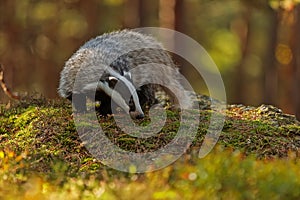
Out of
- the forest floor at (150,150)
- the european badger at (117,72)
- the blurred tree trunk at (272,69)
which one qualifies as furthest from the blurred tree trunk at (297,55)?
the european badger at (117,72)

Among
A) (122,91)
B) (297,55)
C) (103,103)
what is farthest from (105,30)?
(122,91)

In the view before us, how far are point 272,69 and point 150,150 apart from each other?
53.9ft

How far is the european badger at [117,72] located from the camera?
7.79 metres

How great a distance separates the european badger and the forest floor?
248mm

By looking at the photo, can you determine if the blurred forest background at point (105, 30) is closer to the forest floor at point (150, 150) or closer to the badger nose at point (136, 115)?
the forest floor at point (150, 150)

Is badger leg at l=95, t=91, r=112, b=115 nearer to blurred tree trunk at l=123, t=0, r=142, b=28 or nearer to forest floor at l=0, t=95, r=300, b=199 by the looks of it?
forest floor at l=0, t=95, r=300, b=199

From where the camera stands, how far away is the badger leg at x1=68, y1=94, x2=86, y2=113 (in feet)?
26.7

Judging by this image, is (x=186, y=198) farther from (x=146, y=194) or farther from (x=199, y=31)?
(x=199, y=31)

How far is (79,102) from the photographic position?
26.9 ft

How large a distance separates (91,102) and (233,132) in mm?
1791

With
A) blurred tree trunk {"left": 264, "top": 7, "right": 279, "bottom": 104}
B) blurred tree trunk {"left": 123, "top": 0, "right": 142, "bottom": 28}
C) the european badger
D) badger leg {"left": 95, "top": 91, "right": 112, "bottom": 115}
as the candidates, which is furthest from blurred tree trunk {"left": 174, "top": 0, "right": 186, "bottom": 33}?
badger leg {"left": 95, "top": 91, "right": 112, "bottom": 115}

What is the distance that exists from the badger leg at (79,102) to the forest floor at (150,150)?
122mm

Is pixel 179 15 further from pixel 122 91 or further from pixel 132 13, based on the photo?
pixel 122 91

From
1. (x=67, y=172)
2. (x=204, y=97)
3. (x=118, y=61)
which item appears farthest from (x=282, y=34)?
(x=67, y=172)
